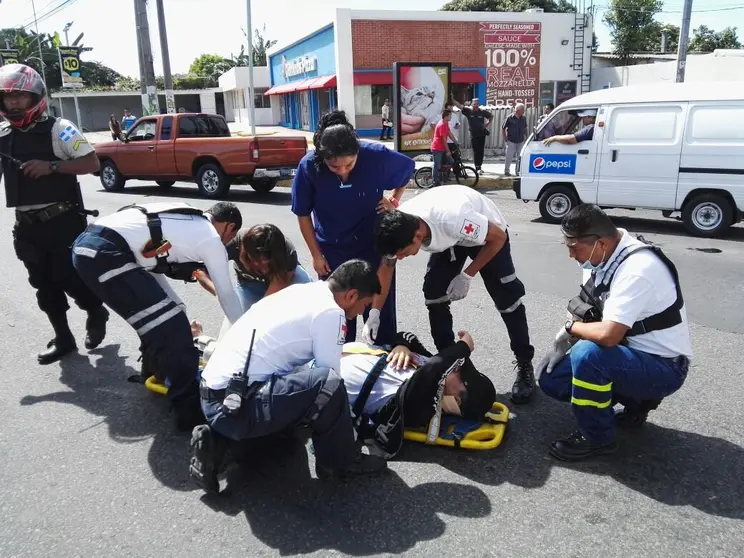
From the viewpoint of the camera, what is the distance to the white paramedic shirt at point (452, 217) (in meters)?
3.57

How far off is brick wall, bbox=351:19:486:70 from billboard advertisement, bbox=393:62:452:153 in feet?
41.7

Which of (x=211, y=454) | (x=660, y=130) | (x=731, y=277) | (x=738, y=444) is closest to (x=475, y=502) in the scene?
(x=211, y=454)

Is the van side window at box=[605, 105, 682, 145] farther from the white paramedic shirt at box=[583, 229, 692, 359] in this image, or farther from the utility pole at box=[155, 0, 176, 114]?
the utility pole at box=[155, 0, 176, 114]

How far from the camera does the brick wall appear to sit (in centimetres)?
2575

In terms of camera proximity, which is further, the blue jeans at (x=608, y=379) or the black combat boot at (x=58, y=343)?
the black combat boot at (x=58, y=343)

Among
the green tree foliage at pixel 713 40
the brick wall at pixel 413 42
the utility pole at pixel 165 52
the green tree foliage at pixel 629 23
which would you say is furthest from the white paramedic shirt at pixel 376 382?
the green tree foliage at pixel 713 40

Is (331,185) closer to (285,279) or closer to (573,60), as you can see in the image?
(285,279)

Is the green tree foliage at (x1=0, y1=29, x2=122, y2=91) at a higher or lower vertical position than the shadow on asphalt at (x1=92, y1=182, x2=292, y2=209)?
higher

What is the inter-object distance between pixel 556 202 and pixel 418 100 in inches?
220

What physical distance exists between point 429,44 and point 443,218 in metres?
25.0

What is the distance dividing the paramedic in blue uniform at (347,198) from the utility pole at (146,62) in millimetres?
16301

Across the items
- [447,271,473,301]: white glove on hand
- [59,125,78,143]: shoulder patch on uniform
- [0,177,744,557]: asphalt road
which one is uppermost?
[59,125,78,143]: shoulder patch on uniform

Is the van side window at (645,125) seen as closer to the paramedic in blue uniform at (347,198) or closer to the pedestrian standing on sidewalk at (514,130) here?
the pedestrian standing on sidewalk at (514,130)

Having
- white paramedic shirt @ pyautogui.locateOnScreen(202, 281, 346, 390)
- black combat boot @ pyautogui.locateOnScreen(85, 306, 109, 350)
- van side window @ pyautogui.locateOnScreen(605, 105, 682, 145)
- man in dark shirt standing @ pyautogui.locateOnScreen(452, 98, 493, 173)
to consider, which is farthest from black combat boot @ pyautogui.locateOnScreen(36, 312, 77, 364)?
man in dark shirt standing @ pyautogui.locateOnScreen(452, 98, 493, 173)
